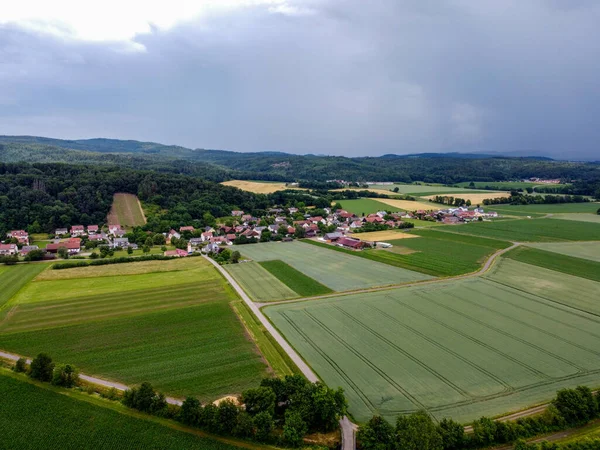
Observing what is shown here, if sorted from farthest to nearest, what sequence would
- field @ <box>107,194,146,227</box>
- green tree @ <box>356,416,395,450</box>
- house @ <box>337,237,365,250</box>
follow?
field @ <box>107,194,146,227</box>, house @ <box>337,237,365,250</box>, green tree @ <box>356,416,395,450</box>

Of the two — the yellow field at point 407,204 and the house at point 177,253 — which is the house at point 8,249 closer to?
the house at point 177,253

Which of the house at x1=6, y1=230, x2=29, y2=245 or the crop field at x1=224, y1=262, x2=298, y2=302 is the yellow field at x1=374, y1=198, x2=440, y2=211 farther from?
the house at x1=6, y1=230, x2=29, y2=245

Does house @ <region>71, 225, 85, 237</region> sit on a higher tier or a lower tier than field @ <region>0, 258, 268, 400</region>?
higher

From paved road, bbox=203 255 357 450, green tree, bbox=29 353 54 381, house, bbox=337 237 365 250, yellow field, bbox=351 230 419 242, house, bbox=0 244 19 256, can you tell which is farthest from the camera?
yellow field, bbox=351 230 419 242

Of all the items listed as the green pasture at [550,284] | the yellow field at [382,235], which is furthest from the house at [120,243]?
the green pasture at [550,284]

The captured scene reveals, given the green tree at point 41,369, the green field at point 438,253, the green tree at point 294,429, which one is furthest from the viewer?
the green field at point 438,253

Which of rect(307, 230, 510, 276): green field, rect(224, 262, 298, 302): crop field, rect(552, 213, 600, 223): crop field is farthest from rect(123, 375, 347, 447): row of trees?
rect(552, 213, 600, 223): crop field

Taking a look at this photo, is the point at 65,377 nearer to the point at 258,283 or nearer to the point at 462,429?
the point at 258,283
